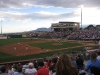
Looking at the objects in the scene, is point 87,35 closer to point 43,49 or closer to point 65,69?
point 43,49

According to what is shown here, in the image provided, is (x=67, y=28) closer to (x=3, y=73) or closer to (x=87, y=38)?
(x=87, y=38)

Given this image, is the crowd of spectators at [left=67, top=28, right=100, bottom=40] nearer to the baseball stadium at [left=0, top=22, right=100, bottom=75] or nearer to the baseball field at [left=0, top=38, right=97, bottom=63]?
the baseball stadium at [left=0, top=22, right=100, bottom=75]

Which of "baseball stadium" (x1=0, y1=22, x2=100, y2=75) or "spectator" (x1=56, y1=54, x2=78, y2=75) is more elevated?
"spectator" (x1=56, y1=54, x2=78, y2=75)

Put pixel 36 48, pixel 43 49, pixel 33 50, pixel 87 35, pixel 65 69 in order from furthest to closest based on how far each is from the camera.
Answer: pixel 87 35 → pixel 36 48 → pixel 43 49 → pixel 33 50 → pixel 65 69

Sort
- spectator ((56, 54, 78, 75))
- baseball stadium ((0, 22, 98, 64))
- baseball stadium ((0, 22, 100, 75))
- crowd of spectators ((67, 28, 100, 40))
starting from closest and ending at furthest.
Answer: spectator ((56, 54, 78, 75))
baseball stadium ((0, 22, 100, 75))
baseball stadium ((0, 22, 98, 64))
crowd of spectators ((67, 28, 100, 40))

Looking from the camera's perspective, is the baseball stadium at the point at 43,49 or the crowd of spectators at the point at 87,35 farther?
the crowd of spectators at the point at 87,35

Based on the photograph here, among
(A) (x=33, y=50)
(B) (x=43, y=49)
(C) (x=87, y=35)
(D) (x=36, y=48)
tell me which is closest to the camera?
(A) (x=33, y=50)

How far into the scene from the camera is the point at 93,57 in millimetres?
5828

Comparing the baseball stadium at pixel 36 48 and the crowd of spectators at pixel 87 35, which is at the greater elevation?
the crowd of spectators at pixel 87 35

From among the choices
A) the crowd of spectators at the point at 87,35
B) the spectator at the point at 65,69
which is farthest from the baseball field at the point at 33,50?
the spectator at the point at 65,69

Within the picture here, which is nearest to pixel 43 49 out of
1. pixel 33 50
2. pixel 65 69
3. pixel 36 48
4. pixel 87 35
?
pixel 33 50

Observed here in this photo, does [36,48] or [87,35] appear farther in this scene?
[87,35]

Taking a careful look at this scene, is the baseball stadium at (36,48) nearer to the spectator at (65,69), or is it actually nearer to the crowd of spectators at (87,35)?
the crowd of spectators at (87,35)

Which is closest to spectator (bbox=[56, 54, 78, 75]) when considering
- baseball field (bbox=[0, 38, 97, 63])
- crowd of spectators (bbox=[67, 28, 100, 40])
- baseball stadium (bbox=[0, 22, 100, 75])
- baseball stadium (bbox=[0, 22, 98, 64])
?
baseball stadium (bbox=[0, 22, 100, 75])
